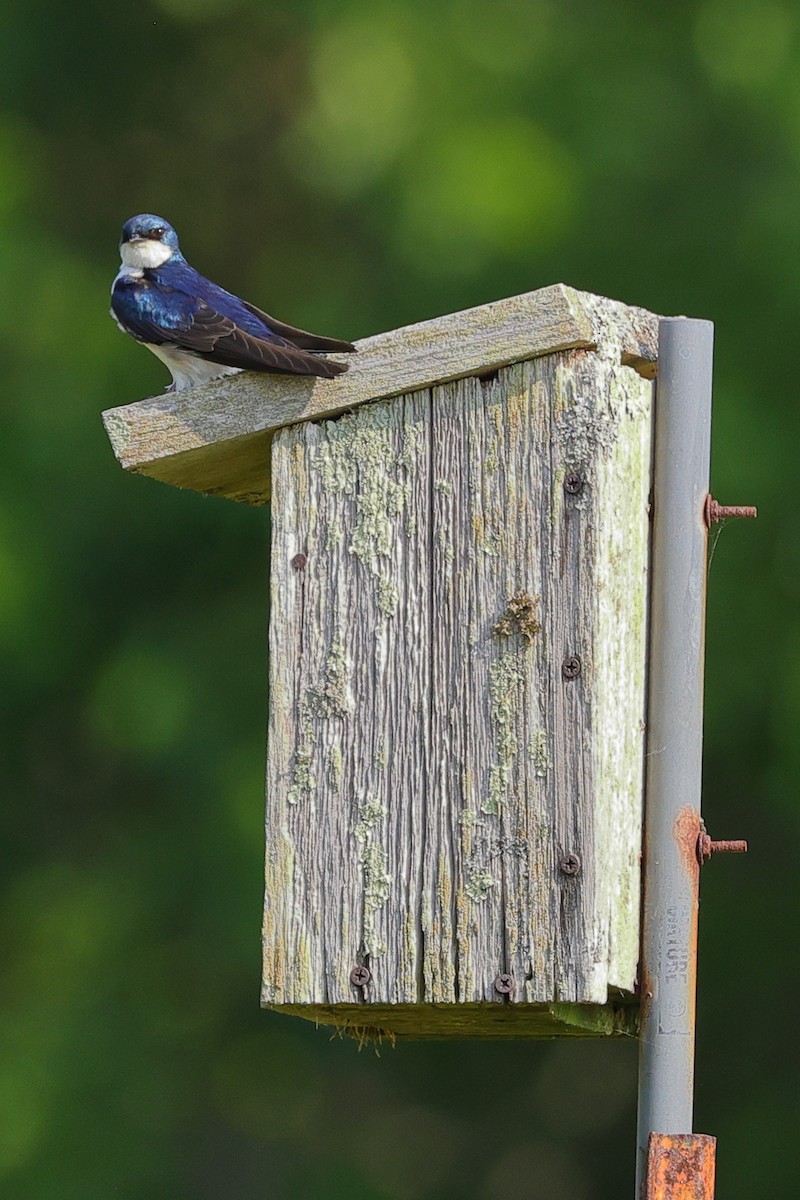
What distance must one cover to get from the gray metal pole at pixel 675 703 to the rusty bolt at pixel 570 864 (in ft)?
0.34

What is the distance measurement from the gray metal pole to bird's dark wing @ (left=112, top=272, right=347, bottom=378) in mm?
493

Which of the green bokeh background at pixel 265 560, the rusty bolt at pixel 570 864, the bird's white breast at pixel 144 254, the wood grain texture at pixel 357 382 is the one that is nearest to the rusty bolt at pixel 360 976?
the rusty bolt at pixel 570 864

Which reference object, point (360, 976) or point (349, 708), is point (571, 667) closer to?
point (349, 708)

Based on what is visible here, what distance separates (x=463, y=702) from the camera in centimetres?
278

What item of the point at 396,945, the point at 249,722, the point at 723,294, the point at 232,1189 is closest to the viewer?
the point at 396,945

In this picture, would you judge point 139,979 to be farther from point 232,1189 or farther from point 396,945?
point 396,945

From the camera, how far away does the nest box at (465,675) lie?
2.67 metres

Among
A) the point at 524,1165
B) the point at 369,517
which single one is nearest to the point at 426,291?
the point at 524,1165

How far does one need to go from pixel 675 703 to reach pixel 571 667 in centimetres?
14

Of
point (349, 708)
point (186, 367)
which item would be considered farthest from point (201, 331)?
point (349, 708)

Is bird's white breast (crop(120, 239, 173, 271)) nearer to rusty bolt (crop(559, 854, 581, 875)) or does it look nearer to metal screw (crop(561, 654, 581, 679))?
metal screw (crop(561, 654, 581, 679))

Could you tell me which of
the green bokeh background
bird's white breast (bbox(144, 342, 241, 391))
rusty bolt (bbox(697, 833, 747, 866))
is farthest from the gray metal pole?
the green bokeh background

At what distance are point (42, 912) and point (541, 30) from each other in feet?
12.2

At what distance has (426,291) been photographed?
6.96m
